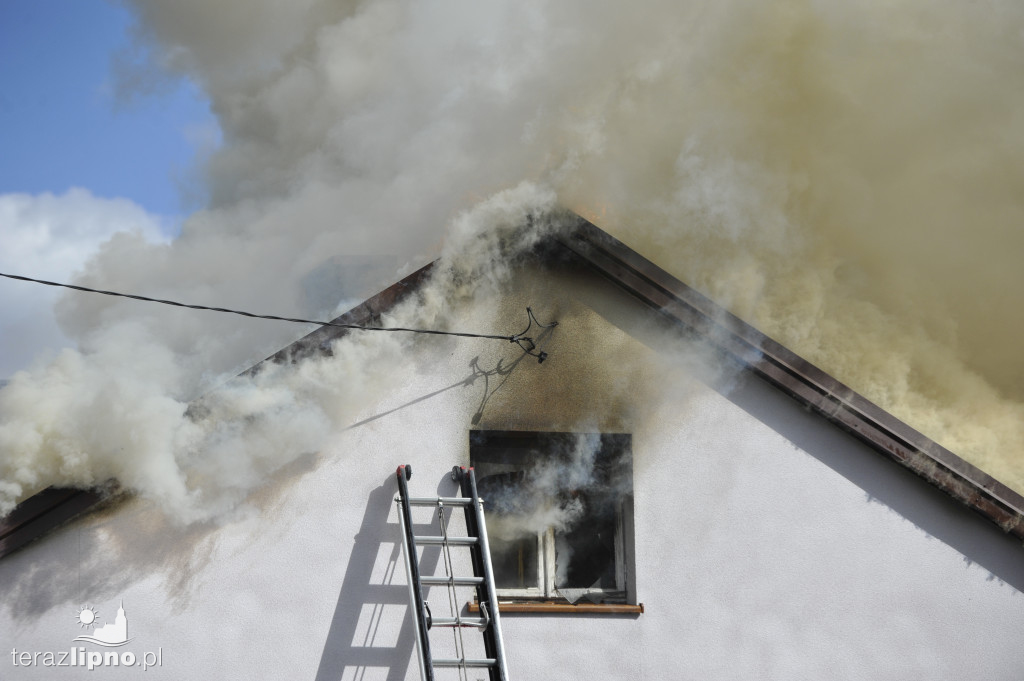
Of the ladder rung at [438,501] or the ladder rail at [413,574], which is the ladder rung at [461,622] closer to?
the ladder rail at [413,574]

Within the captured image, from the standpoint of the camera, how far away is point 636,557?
5.42 metres

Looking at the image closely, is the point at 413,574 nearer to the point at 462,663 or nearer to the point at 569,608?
the point at 462,663

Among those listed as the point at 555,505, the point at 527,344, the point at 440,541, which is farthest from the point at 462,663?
the point at 527,344

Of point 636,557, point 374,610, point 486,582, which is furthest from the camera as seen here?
point 636,557

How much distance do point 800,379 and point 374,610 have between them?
325cm

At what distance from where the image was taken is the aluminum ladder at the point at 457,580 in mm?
4664

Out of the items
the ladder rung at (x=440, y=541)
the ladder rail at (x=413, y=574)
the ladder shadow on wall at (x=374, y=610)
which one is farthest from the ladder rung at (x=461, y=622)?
the ladder rung at (x=440, y=541)

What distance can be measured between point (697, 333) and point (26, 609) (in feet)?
15.2

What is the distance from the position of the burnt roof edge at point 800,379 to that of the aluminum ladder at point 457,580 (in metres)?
1.80

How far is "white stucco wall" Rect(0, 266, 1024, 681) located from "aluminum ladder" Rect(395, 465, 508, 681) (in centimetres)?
21

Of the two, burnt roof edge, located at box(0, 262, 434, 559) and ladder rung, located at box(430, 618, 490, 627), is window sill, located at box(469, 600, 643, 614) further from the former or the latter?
burnt roof edge, located at box(0, 262, 434, 559)

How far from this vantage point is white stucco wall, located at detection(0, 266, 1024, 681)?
4996 millimetres

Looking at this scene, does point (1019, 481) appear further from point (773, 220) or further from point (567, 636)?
point (567, 636)

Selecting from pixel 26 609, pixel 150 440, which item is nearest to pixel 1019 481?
pixel 150 440
